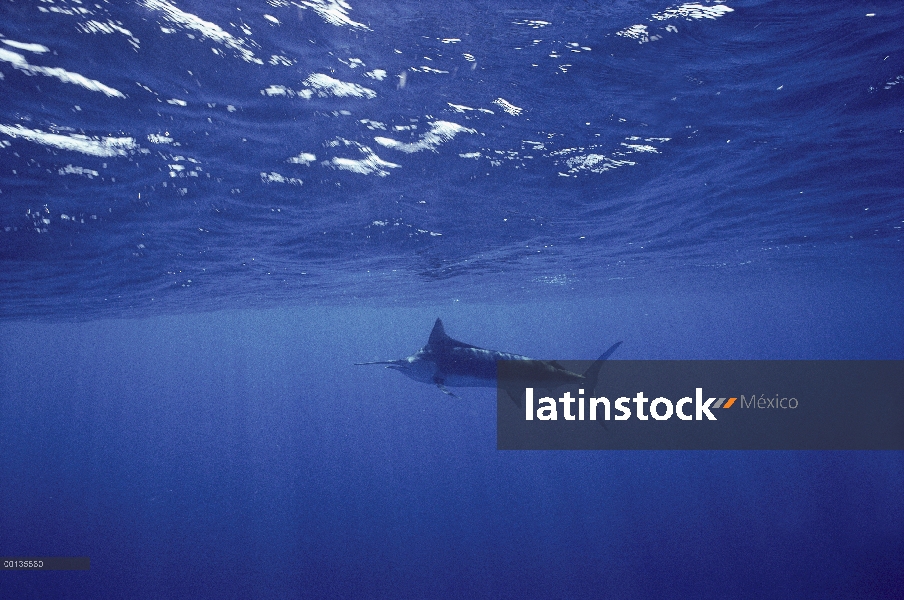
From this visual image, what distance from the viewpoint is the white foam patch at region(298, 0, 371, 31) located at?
6.73m

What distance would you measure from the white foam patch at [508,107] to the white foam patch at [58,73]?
696 cm

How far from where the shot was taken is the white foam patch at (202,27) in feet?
21.6

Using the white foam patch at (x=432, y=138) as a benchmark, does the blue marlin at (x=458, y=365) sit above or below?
below

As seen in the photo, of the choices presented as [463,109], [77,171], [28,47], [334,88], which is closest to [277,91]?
[334,88]

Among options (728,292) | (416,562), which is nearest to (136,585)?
(416,562)

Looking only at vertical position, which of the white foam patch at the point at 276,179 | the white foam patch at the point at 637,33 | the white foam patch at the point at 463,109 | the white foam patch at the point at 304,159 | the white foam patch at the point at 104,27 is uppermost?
the white foam patch at the point at 637,33

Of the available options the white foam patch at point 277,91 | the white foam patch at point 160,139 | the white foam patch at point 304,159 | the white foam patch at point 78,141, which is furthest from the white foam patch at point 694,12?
the white foam patch at point 78,141

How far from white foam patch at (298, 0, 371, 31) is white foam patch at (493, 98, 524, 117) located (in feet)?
10.3

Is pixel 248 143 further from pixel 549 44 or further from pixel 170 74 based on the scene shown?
pixel 549 44

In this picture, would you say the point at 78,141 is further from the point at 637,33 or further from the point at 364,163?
the point at 637,33

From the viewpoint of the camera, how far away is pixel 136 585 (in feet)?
82.8

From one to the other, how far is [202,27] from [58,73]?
9.07 ft

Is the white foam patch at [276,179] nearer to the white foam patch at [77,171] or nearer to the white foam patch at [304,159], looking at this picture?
the white foam patch at [304,159]

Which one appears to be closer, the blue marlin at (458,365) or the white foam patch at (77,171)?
the blue marlin at (458,365)
